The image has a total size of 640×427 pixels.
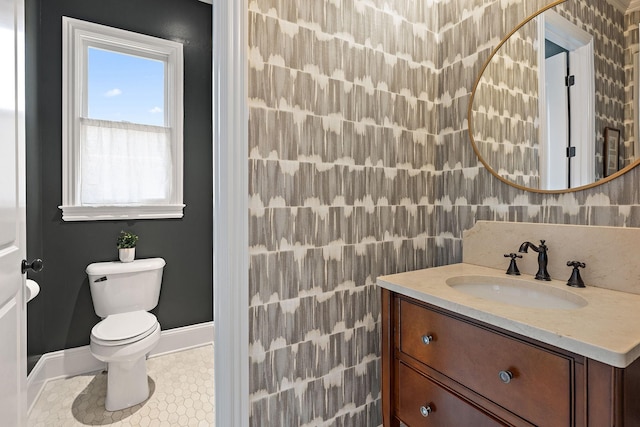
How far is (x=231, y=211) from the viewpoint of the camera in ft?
3.87

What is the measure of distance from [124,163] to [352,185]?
6.17 ft

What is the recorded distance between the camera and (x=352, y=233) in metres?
1.45

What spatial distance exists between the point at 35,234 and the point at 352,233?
197cm

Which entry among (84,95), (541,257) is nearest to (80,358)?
(84,95)

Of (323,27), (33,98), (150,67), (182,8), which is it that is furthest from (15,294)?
(182,8)

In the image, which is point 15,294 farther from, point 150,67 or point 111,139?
point 150,67

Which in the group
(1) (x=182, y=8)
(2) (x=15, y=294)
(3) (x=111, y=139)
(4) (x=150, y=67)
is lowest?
(2) (x=15, y=294)

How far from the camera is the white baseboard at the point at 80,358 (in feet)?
6.38

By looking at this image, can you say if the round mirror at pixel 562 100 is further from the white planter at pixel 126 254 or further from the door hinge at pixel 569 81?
the white planter at pixel 126 254

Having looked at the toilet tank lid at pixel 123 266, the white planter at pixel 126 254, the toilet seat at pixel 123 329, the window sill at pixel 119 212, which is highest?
the window sill at pixel 119 212

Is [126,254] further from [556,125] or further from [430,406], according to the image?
[556,125]

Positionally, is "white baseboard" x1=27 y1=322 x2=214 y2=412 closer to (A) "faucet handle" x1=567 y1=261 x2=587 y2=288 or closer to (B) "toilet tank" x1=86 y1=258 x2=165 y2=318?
(B) "toilet tank" x1=86 y1=258 x2=165 y2=318

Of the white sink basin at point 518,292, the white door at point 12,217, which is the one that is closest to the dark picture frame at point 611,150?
the white sink basin at point 518,292

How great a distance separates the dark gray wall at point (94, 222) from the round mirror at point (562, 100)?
2122 mm
